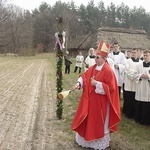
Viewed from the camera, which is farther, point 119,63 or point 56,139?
point 119,63

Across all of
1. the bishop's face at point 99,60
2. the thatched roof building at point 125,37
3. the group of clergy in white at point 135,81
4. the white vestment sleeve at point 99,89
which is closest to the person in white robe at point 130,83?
the group of clergy in white at point 135,81

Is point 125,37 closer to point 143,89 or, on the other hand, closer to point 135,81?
point 135,81

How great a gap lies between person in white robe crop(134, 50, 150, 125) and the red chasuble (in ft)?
7.03

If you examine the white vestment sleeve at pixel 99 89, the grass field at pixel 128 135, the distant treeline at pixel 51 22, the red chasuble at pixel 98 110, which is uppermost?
the distant treeline at pixel 51 22

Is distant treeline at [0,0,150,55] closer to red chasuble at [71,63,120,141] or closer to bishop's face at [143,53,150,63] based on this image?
bishop's face at [143,53,150,63]

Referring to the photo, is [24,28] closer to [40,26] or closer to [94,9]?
[40,26]

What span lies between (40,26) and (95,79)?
71.4 m

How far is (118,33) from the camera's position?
1672 inches

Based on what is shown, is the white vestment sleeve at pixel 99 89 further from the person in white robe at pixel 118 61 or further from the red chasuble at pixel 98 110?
the person in white robe at pixel 118 61

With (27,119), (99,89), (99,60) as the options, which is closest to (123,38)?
(27,119)

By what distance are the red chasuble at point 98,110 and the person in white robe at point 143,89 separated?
84.3 inches

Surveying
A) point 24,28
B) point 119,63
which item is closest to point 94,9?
point 24,28

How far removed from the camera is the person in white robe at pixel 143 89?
24.9 ft

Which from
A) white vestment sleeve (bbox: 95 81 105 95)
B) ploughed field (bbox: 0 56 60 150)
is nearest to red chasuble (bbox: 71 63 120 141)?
white vestment sleeve (bbox: 95 81 105 95)
